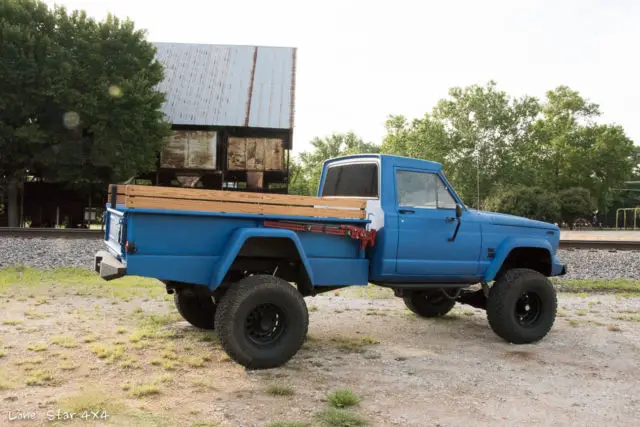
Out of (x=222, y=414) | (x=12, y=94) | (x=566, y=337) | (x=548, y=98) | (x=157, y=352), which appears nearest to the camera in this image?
(x=222, y=414)

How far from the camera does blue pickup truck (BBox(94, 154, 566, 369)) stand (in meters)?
5.24

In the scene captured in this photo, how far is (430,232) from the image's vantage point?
6543mm

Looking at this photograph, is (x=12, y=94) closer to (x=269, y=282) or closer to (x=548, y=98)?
(x=269, y=282)

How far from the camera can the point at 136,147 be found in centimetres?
2298

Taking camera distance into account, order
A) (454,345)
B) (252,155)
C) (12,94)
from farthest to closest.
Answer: (252,155), (12,94), (454,345)

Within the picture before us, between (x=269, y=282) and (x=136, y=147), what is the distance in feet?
63.1

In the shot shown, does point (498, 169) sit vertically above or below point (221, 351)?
above

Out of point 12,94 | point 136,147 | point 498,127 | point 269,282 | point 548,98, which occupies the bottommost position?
point 269,282

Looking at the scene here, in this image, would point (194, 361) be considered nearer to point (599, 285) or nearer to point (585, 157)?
point (599, 285)

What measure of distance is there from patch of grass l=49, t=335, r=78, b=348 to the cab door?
3.72 metres

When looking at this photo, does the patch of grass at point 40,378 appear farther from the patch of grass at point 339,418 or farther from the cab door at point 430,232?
the cab door at point 430,232

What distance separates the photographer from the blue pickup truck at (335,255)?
5242mm

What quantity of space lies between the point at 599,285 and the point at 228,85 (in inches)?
842

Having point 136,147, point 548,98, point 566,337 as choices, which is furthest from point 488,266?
point 548,98
